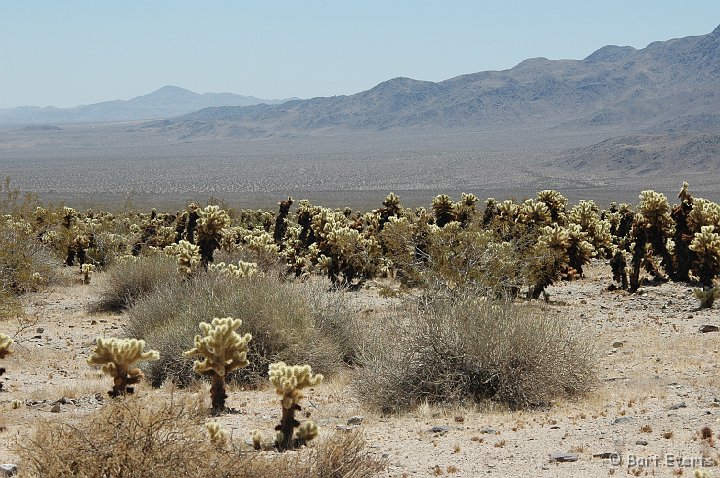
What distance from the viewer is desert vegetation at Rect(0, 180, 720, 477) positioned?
698cm

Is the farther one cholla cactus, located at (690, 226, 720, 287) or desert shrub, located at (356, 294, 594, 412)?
cholla cactus, located at (690, 226, 720, 287)

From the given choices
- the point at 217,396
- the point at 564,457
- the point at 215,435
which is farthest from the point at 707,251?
the point at 215,435

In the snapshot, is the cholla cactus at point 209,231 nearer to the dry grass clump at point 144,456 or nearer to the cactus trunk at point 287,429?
the cactus trunk at point 287,429

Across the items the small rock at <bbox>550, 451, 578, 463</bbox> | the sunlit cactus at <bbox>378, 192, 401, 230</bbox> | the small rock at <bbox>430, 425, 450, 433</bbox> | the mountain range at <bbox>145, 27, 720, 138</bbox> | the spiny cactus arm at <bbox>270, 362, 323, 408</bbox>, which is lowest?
the small rock at <bbox>430, 425, 450, 433</bbox>

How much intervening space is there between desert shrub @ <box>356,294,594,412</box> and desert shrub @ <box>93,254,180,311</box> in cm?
996

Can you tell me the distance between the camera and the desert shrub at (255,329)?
12875 mm

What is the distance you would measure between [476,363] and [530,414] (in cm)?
104

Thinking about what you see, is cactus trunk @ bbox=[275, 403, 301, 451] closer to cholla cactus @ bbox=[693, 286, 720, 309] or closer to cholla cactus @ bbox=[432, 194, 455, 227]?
cholla cactus @ bbox=[693, 286, 720, 309]

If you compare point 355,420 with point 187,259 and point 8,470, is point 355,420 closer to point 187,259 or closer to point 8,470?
point 8,470

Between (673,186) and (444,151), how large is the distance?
45.6m

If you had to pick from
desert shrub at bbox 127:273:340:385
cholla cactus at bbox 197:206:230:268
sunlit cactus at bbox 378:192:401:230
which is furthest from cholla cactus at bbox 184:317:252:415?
sunlit cactus at bbox 378:192:401:230

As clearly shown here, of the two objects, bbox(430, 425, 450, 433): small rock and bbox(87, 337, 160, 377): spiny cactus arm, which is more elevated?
bbox(87, 337, 160, 377): spiny cactus arm

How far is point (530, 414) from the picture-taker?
10.2 m

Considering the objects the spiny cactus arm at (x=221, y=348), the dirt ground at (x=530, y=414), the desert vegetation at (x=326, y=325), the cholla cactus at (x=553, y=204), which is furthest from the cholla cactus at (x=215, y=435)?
the cholla cactus at (x=553, y=204)
